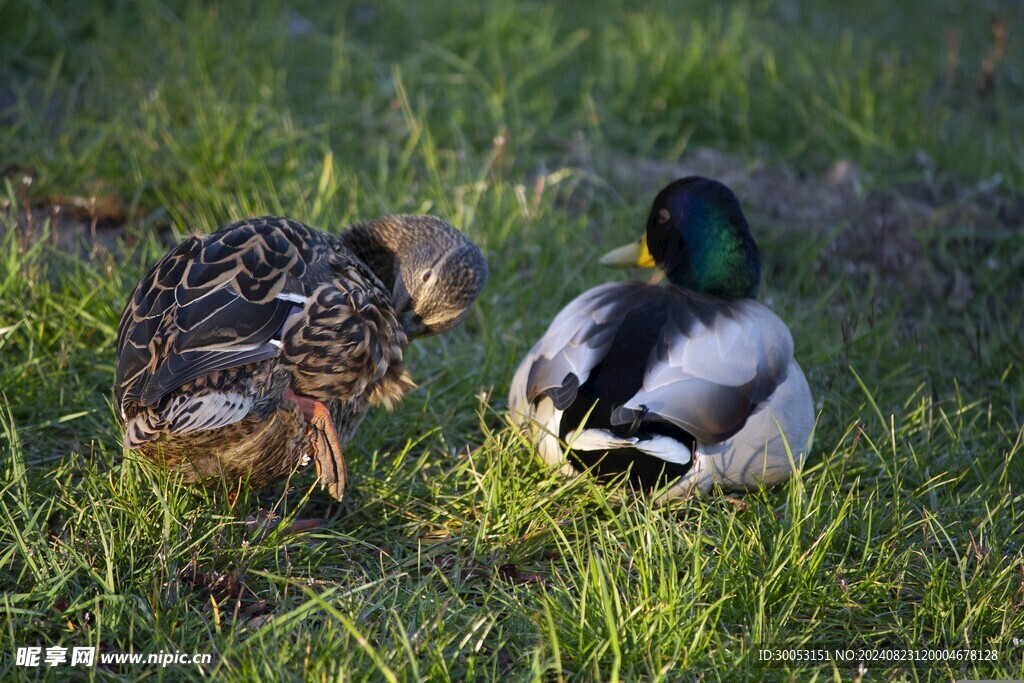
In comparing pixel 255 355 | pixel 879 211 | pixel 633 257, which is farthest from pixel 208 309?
pixel 879 211

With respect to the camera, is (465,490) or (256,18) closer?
(465,490)

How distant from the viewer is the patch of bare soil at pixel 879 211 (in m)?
5.05

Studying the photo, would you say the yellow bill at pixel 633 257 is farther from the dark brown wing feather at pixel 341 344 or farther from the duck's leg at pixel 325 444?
the duck's leg at pixel 325 444

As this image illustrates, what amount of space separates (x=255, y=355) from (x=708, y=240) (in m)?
1.77

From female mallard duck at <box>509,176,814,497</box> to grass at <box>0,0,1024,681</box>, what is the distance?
0.12 metres

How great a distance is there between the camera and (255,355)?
2.81 m


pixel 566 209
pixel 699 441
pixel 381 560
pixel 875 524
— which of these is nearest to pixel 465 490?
pixel 381 560

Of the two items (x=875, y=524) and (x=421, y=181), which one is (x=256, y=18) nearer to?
(x=421, y=181)

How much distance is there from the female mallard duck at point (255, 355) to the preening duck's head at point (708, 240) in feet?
3.75

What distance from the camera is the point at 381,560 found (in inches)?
119

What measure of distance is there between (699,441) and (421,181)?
2366 millimetres

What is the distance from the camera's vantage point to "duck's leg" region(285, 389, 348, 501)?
10.0ft

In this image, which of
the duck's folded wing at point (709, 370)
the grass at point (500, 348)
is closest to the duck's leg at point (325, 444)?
the grass at point (500, 348)

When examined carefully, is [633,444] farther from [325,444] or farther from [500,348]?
[500,348]
